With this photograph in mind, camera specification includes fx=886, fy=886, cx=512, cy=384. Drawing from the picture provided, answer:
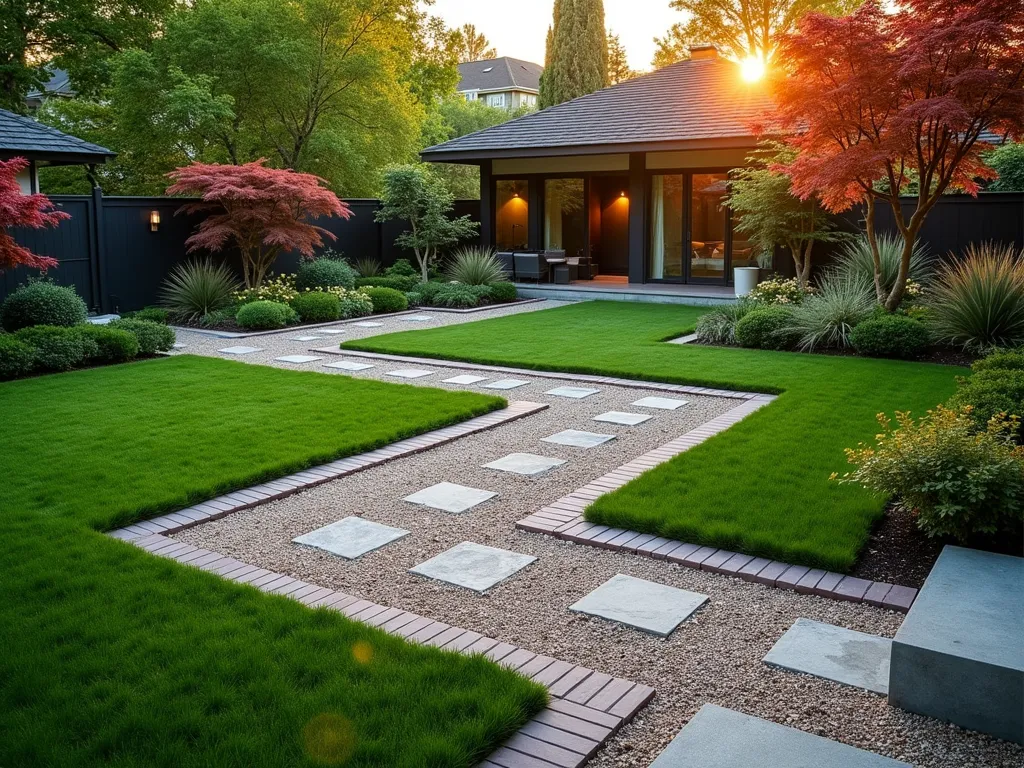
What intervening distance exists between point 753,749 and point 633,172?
16.0 m

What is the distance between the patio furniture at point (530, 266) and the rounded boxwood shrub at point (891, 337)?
8768 mm

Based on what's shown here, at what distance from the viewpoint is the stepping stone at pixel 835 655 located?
10.4 feet

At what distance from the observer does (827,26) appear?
9492mm

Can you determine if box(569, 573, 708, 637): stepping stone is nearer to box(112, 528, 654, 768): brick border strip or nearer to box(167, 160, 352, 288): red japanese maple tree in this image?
box(112, 528, 654, 768): brick border strip

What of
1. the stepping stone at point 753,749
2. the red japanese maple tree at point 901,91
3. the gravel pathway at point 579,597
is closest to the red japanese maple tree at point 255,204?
the red japanese maple tree at point 901,91

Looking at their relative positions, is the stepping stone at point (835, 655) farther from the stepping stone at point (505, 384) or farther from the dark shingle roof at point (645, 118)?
the dark shingle roof at point (645, 118)

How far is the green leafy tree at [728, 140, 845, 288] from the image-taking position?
14.1 metres

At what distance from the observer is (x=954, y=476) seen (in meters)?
4.15

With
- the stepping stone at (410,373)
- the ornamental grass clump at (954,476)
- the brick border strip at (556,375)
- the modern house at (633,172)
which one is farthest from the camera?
the modern house at (633,172)

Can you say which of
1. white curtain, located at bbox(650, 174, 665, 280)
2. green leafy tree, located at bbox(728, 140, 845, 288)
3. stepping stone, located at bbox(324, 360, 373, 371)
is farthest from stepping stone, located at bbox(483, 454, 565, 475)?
white curtain, located at bbox(650, 174, 665, 280)

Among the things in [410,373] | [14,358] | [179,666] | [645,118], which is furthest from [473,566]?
[645,118]

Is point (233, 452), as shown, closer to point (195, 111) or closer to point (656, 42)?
point (195, 111)

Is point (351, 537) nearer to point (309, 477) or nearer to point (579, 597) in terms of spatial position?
point (309, 477)

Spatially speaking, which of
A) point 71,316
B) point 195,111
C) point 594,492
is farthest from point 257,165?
point 594,492
